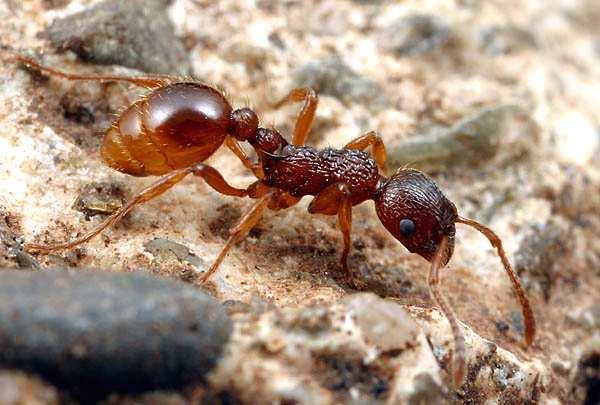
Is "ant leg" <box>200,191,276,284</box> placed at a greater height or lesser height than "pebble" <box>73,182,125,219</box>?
lesser

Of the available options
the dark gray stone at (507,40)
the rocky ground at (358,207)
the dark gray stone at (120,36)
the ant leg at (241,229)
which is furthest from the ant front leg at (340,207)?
the dark gray stone at (507,40)

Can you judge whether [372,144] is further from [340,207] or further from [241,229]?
[241,229]

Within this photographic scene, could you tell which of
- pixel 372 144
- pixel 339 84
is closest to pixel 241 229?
pixel 372 144

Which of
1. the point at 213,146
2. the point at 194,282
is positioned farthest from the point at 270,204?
the point at 194,282

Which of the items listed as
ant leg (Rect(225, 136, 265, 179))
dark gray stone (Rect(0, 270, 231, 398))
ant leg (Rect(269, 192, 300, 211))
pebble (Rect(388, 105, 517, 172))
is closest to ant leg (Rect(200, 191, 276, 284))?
ant leg (Rect(269, 192, 300, 211))

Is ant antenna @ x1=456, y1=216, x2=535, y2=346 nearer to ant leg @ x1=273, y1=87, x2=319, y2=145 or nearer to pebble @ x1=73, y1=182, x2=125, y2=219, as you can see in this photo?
ant leg @ x1=273, y1=87, x2=319, y2=145

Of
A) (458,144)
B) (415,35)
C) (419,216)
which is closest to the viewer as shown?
(419,216)
